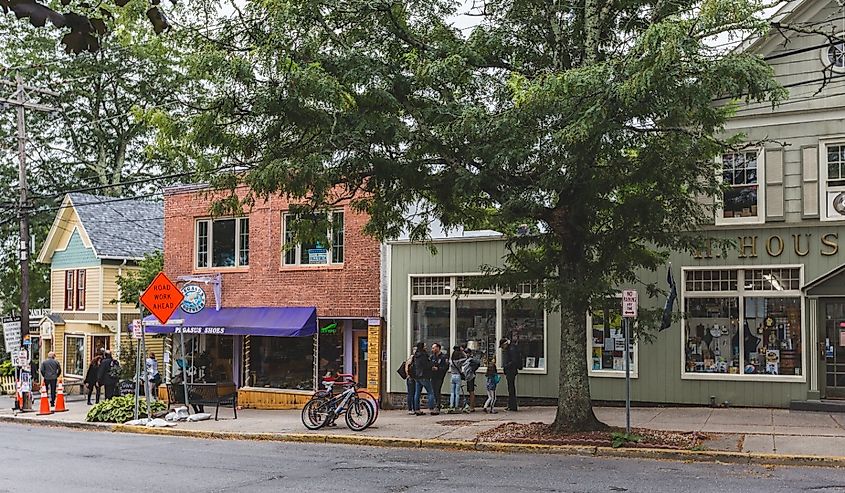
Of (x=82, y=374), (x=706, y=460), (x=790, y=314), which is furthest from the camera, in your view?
(x=82, y=374)

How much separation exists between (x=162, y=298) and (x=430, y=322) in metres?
6.73

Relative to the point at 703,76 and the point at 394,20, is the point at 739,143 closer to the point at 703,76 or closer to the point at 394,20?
the point at 703,76

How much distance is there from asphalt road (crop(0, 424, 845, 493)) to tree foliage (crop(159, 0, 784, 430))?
9.15ft

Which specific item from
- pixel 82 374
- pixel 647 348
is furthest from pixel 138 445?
pixel 82 374

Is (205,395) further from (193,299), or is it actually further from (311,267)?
(311,267)

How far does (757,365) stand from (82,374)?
26639 millimetres

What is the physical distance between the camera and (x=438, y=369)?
68.2 ft

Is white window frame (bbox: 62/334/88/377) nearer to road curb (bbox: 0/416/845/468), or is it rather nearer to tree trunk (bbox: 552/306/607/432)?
road curb (bbox: 0/416/845/468)

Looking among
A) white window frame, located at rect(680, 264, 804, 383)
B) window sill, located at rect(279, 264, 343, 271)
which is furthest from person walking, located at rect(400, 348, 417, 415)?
white window frame, located at rect(680, 264, 804, 383)

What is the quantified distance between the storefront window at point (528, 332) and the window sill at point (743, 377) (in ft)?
11.0

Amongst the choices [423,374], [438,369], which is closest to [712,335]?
[438,369]

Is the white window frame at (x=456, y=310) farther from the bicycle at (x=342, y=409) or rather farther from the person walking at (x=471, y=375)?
the bicycle at (x=342, y=409)

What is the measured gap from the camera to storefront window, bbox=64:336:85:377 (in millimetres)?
36156

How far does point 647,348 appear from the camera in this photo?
19797 mm
